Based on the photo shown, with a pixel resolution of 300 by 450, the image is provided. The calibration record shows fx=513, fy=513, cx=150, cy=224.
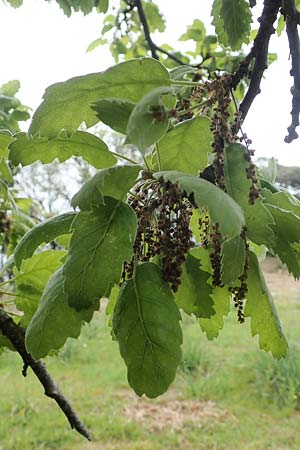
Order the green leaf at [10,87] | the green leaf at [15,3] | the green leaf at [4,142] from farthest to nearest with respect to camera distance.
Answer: the green leaf at [10,87] → the green leaf at [15,3] → the green leaf at [4,142]

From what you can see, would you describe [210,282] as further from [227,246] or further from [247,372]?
[247,372]

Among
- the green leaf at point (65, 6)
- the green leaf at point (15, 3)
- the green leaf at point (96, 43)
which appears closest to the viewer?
the green leaf at point (65, 6)

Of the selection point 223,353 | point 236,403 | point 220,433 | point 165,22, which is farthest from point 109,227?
point 223,353

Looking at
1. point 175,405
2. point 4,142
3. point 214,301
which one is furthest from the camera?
point 175,405

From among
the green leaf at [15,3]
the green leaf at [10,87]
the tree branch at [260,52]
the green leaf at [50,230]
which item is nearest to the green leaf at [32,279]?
the green leaf at [50,230]

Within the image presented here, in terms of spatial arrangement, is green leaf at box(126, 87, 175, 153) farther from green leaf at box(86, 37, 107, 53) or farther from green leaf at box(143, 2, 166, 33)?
green leaf at box(86, 37, 107, 53)

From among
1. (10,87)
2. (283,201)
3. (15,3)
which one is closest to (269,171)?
(283,201)

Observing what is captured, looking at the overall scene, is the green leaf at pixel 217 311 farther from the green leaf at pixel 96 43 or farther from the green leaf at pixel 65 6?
the green leaf at pixel 96 43

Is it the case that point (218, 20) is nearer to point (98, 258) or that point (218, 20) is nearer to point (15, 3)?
point (98, 258)

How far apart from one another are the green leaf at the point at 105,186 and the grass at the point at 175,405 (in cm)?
270

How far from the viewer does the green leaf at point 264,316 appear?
61 cm

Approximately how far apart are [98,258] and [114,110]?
0.14 m

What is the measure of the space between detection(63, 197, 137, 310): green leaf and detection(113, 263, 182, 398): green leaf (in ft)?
0.14

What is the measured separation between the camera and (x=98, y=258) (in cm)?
49
